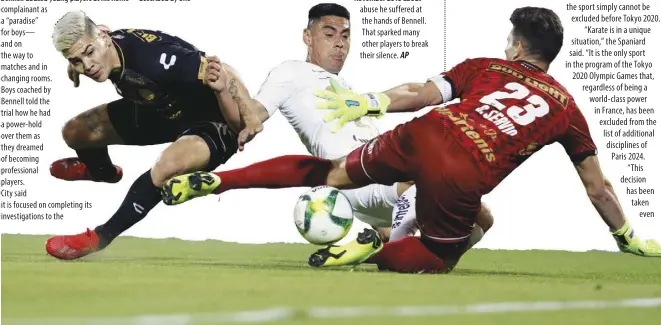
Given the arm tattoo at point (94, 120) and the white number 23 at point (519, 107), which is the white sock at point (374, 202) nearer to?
the white number 23 at point (519, 107)

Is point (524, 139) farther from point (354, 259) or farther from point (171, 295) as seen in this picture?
point (171, 295)

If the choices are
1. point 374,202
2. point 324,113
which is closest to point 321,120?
point 324,113

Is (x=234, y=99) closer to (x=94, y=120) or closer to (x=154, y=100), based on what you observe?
(x=154, y=100)

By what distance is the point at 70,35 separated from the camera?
22.5 ft

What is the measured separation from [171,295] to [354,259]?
6.17ft

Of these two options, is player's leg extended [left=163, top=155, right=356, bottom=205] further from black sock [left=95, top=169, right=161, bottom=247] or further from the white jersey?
the white jersey

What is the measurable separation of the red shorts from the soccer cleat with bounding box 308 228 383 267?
34cm

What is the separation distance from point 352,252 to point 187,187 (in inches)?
40.9

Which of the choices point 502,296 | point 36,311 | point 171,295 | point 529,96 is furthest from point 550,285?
point 36,311

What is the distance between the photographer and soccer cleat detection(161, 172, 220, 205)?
625 centimetres

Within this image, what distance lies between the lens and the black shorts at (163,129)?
7.36 m

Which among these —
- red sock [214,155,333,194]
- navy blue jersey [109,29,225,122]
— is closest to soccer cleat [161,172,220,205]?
red sock [214,155,333,194]

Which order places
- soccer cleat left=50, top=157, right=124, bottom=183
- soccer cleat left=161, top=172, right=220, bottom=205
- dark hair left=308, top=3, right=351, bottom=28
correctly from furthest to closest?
dark hair left=308, top=3, right=351, bottom=28, soccer cleat left=50, top=157, right=124, bottom=183, soccer cleat left=161, top=172, right=220, bottom=205

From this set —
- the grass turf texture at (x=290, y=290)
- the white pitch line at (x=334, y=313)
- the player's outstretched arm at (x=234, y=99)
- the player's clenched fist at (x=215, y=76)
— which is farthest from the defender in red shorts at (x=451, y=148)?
the white pitch line at (x=334, y=313)
